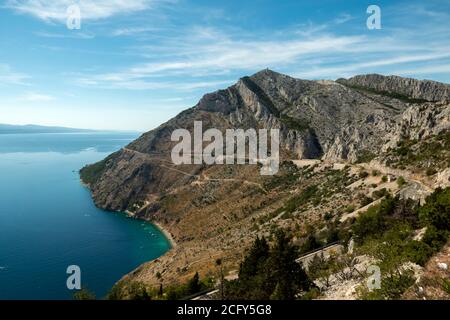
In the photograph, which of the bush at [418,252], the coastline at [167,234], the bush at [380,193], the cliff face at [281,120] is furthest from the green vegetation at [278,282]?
the cliff face at [281,120]

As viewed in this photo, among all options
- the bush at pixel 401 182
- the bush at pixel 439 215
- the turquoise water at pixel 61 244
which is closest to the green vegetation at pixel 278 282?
the bush at pixel 439 215

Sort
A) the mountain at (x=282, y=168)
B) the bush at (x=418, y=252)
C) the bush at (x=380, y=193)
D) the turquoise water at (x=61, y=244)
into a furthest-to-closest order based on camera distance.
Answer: the turquoise water at (x=61, y=244) < the mountain at (x=282, y=168) < the bush at (x=380, y=193) < the bush at (x=418, y=252)

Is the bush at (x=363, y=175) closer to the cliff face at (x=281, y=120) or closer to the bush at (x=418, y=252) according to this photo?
the cliff face at (x=281, y=120)

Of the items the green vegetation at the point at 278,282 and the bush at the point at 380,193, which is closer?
the green vegetation at the point at 278,282

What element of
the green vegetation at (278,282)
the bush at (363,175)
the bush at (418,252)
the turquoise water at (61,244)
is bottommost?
the turquoise water at (61,244)

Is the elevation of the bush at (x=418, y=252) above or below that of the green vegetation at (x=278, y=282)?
above

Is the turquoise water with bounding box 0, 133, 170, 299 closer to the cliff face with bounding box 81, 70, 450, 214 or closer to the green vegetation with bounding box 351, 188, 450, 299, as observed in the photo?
the cliff face with bounding box 81, 70, 450, 214

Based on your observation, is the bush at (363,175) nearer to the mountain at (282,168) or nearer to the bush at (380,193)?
the mountain at (282,168)

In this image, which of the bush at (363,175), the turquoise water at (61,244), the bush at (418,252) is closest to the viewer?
the bush at (418,252)

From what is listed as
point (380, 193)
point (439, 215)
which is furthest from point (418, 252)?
point (380, 193)
